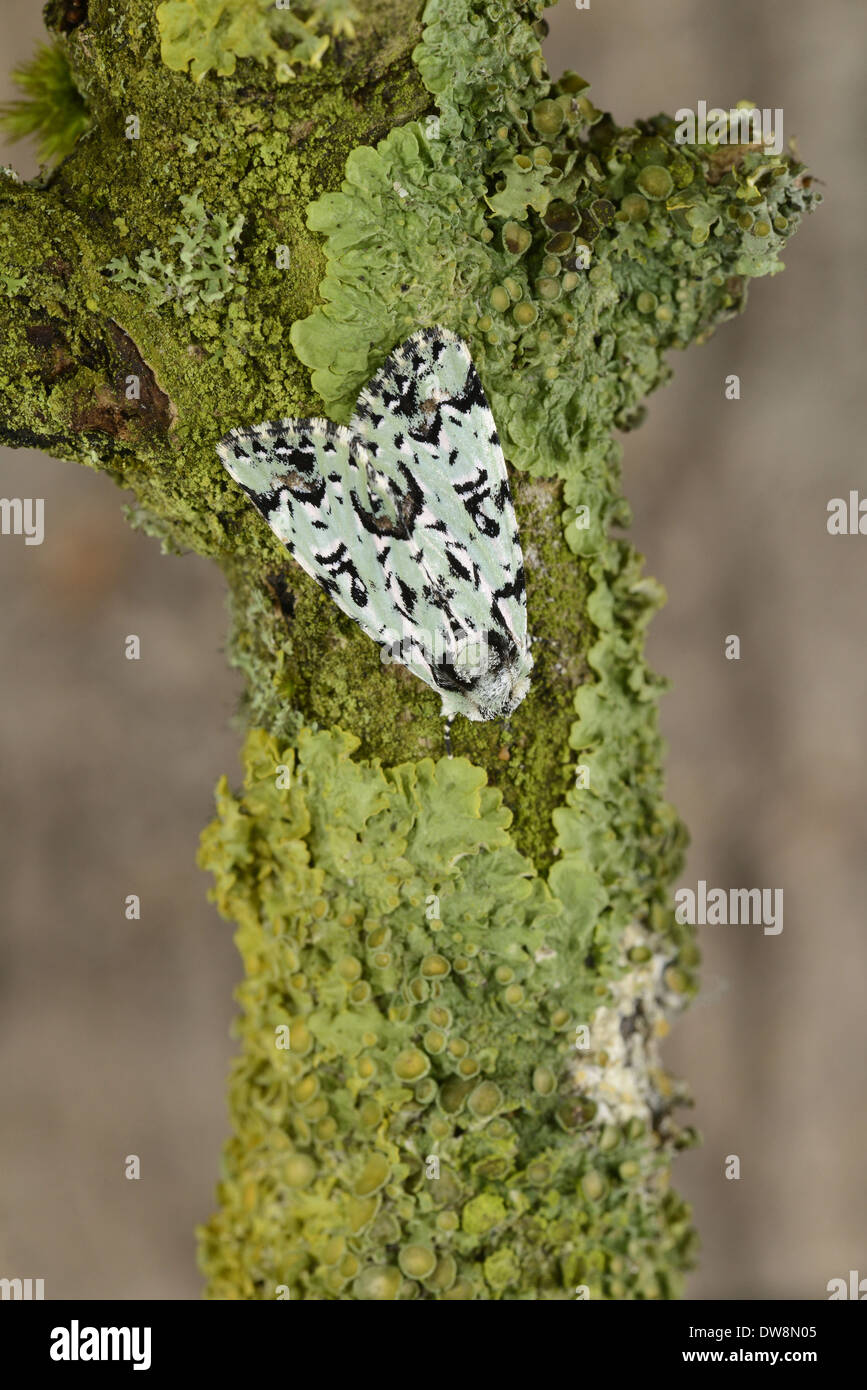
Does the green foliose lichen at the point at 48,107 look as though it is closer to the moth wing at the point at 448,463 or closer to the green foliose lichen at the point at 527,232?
the green foliose lichen at the point at 527,232

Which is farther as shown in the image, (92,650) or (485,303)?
(92,650)

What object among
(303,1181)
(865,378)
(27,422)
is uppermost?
(865,378)

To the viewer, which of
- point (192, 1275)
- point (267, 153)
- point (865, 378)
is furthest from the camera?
point (192, 1275)

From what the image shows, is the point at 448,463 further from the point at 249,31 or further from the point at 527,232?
the point at 249,31

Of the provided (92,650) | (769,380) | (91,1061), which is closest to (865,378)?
(769,380)

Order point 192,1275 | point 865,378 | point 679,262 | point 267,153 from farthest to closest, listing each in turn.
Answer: point 192,1275 < point 865,378 < point 679,262 < point 267,153

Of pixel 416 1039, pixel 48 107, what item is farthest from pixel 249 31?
pixel 416 1039

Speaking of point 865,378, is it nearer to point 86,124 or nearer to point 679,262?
point 679,262

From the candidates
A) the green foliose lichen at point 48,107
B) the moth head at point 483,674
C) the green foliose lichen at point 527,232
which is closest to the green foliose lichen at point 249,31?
the green foliose lichen at point 527,232

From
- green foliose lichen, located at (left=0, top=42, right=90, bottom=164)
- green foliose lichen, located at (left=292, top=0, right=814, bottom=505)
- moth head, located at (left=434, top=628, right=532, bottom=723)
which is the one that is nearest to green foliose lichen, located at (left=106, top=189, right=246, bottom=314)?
green foliose lichen, located at (left=292, top=0, right=814, bottom=505)
